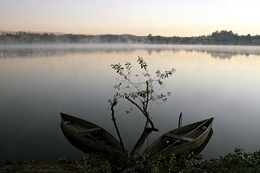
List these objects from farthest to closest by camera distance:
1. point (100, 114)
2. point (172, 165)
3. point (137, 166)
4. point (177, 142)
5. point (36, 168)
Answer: point (100, 114)
point (177, 142)
point (172, 165)
point (36, 168)
point (137, 166)

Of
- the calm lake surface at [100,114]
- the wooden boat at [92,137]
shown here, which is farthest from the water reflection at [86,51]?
the wooden boat at [92,137]

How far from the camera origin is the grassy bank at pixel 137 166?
18.3 ft

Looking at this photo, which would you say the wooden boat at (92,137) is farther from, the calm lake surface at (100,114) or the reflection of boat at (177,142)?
the reflection of boat at (177,142)

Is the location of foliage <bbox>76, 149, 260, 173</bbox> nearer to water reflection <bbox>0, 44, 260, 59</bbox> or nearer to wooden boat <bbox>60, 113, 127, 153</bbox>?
wooden boat <bbox>60, 113, 127, 153</bbox>

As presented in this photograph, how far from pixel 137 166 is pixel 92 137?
342cm

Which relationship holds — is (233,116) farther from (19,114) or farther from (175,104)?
(19,114)

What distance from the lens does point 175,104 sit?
1506 centimetres

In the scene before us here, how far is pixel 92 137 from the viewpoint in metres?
8.50

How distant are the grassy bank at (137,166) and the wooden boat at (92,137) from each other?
0.40 m

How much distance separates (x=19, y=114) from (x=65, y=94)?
17.1ft

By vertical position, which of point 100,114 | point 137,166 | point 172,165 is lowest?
point 100,114

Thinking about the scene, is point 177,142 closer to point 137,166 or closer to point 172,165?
point 172,165

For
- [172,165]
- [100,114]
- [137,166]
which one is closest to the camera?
[137,166]

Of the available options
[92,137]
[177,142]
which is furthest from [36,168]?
[177,142]
